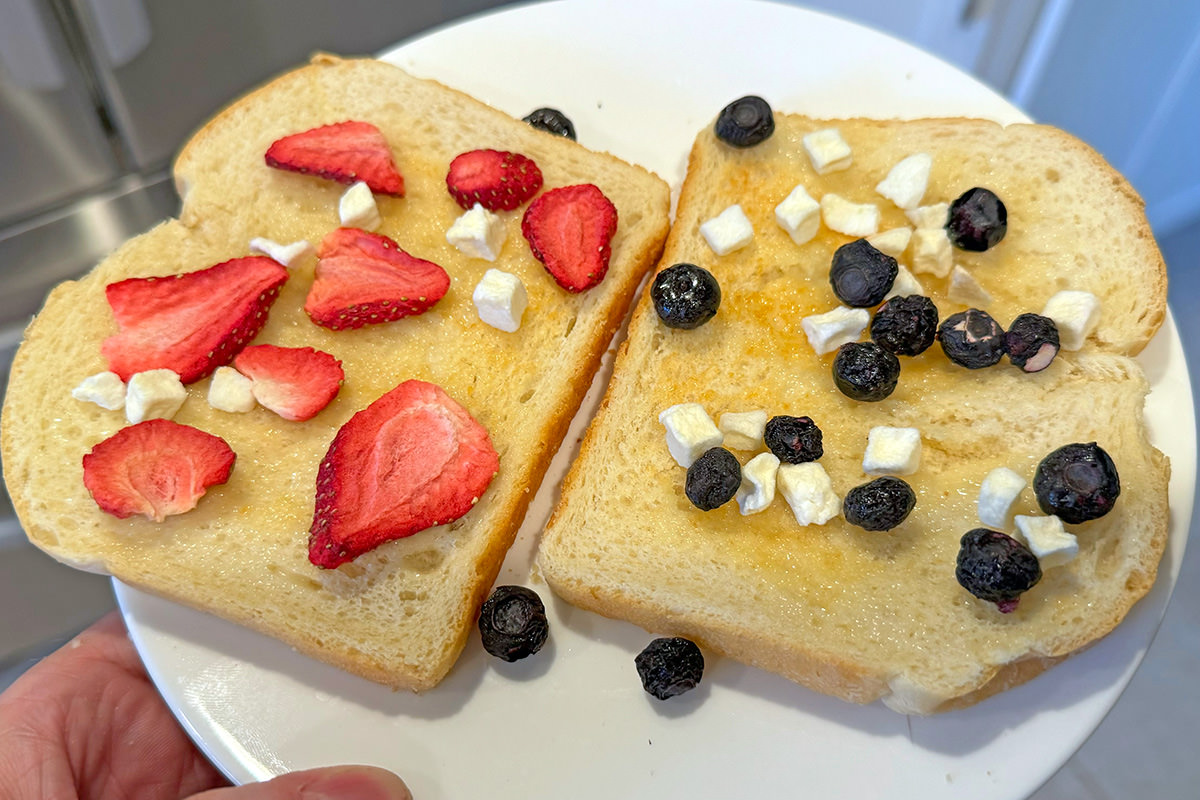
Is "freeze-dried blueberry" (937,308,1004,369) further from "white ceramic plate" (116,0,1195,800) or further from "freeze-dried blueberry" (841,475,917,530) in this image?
"white ceramic plate" (116,0,1195,800)

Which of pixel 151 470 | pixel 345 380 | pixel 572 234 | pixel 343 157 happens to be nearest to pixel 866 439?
pixel 572 234

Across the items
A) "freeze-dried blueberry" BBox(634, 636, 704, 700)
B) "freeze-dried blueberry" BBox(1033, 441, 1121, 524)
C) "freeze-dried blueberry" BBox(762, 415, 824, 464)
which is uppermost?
"freeze-dried blueberry" BBox(1033, 441, 1121, 524)

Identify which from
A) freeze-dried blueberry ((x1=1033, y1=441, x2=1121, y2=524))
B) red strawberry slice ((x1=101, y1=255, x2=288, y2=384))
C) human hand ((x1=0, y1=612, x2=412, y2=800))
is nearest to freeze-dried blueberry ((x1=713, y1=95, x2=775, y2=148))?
freeze-dried blueberry ((x1=1033, y1=441, x2=1121, y2=524))

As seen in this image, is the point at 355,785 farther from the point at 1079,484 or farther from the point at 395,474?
the point at 1079,484

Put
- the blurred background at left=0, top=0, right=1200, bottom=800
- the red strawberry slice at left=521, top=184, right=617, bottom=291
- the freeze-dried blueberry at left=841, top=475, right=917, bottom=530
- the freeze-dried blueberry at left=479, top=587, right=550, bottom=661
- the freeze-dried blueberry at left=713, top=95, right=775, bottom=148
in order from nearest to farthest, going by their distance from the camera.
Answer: the freeze-dried blueberry at left=841, top=475, right=917, bottom=530
the freeze-dried blueberry at left=479, top=587, right=550, bottom=661
the red strawberry slice at left=521, top=184, right=617, bottom=291
the freeze-dried blueberry at left=713, top=95, right=775, bottom=148
the blurred background at left=0, top=0, right=1200, bottom=800

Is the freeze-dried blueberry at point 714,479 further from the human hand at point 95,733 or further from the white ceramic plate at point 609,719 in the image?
the human hand at point 95,733

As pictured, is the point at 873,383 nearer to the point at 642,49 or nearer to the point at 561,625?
the point at 561,625
